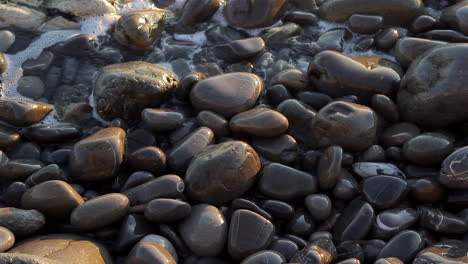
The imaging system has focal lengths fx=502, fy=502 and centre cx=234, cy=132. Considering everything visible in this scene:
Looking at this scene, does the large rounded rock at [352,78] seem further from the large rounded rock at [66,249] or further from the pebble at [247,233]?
the large rounded rock at [66,249]

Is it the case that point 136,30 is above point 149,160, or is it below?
above

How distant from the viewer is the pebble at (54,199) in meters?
3.34

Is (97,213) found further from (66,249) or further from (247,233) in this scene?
(247,233)

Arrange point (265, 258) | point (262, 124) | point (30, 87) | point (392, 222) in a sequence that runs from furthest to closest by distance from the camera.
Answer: point (30, 87) → point (262, 124) → point (392, 222) → point (265, 258)

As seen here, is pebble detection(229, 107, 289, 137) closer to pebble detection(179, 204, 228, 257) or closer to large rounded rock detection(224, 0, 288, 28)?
pebble detection(179, 204, 228, 257)

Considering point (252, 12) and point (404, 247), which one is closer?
point (404, 247)

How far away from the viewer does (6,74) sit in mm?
4598

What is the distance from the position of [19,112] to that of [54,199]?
104cm

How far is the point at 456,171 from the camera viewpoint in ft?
11.2

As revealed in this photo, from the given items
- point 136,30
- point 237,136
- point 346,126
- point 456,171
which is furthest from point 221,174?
point 136,30

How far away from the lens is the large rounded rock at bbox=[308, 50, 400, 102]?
4199 mm

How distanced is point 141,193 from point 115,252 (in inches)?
17.2

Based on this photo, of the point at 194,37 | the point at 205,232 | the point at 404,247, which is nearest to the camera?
the point at 404,247

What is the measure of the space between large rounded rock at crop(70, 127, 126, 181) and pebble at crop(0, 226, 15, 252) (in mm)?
721
